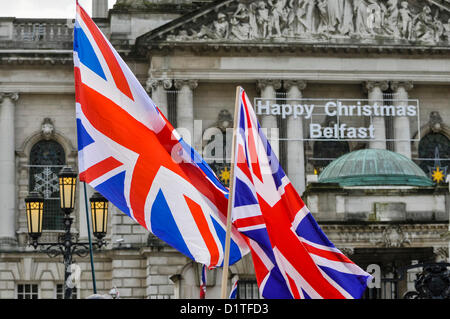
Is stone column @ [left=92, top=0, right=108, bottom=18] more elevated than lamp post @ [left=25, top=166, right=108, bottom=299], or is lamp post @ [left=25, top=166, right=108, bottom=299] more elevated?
stone column @ [left=92, top=0, right=108, bottom=18]

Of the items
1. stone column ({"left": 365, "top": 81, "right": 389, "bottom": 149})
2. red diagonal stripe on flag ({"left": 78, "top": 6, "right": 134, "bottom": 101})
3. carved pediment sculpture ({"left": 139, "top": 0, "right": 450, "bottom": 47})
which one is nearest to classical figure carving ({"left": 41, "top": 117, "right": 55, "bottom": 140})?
carved pediment sculpture ({"left": 139, "top": 0, "right": 450, "bottom": 47})

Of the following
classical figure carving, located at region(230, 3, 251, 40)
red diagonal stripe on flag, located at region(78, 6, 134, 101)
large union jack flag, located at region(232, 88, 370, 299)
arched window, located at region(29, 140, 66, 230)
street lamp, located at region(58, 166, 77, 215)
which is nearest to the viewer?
large union jack flag, located at region(232, 88, 370, 299)

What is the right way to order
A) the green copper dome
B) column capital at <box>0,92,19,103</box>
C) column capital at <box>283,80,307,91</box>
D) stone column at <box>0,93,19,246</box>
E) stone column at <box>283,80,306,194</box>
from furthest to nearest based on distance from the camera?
column capital at <box>0,92,19,103</box>
column capital at <box>283,80,307,91</box>
stone column at <box>0,93,19,246</box>
stone column at <box>283,80,306,194</box>
the green copper dome

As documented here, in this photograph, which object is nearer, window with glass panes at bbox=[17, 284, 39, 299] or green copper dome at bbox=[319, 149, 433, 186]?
green copper dome at bbox=[319, 149, 433, 186]

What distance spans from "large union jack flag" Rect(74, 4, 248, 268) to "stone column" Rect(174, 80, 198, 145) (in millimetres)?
36704

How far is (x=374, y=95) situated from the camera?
53281mm

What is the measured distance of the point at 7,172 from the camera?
52875 mm

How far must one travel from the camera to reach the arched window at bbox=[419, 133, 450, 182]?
5422 cm

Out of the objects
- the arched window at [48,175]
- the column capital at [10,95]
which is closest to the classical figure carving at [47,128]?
the arched window at [48,175]

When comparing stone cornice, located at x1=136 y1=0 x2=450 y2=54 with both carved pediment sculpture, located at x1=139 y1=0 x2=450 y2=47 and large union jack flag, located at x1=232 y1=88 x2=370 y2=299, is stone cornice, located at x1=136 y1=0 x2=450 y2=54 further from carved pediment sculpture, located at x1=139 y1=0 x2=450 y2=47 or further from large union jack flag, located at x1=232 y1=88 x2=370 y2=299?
large union jack flag, located at x1=232 y1=88 x2=370 y2=299

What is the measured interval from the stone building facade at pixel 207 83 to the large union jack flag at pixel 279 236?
35.8 meters

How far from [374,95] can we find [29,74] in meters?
15.9

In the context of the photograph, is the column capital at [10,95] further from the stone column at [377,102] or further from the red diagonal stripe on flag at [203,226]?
the red diagonal stripe on flag at [203,226]
